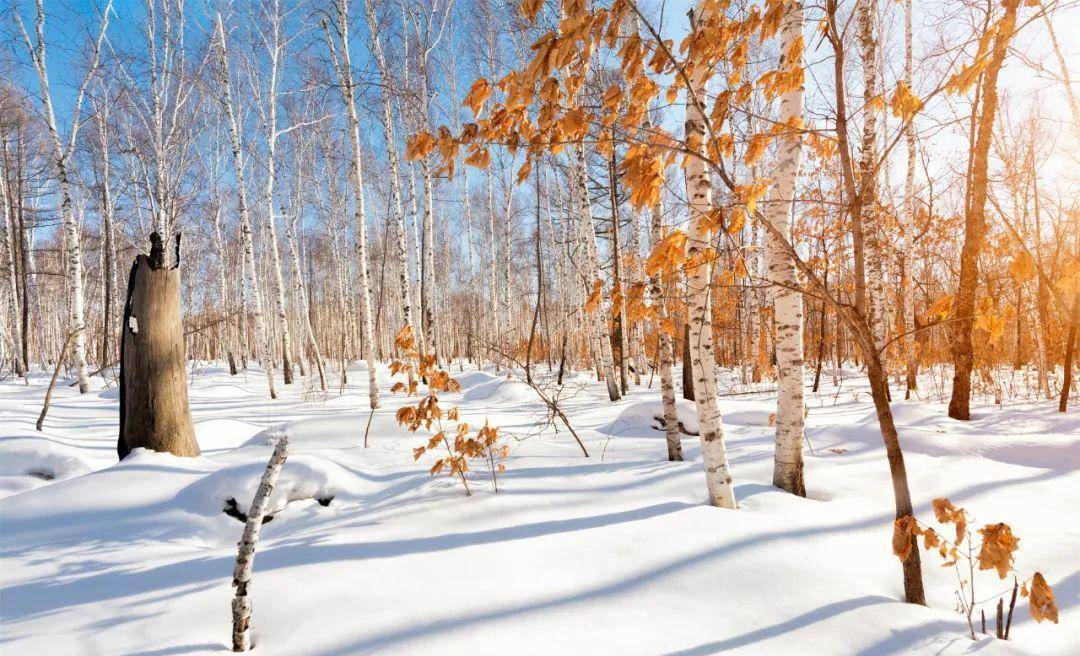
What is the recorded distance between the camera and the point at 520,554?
2.28m

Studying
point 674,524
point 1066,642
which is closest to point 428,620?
point 674,524

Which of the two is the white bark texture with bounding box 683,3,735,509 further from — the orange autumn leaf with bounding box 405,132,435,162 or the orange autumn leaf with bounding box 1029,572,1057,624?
the orange autumn leaf with bounding box 405,132,435,162

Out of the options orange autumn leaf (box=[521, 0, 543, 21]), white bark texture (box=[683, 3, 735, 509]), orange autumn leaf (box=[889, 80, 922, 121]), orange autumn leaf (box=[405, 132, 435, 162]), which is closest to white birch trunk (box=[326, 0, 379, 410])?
white bark texture (box=[683, 3, 735, 509])

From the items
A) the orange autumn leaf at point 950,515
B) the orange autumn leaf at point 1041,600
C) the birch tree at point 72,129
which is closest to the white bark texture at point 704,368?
the orange autumn leaf at point 950,515

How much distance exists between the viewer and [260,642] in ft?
5.39

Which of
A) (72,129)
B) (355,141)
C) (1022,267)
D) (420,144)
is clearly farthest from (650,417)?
(72,129)

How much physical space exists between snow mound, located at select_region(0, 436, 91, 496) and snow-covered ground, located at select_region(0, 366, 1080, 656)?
0.01 meters

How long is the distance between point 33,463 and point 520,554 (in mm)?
4463

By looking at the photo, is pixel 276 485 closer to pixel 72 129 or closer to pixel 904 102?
pixel 904 102

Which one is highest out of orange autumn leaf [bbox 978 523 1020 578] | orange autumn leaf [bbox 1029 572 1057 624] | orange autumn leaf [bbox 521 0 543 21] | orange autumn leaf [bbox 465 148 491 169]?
orange autumn leaf [bbox 521 0 543 21]

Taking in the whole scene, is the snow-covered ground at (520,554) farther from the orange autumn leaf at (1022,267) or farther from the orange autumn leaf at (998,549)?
the orange autumn leaf at (1022,267)

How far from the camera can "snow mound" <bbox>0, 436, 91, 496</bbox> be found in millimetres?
3678

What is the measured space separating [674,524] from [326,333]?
33.4 m

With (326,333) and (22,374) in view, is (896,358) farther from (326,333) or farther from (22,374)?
(326,333)
